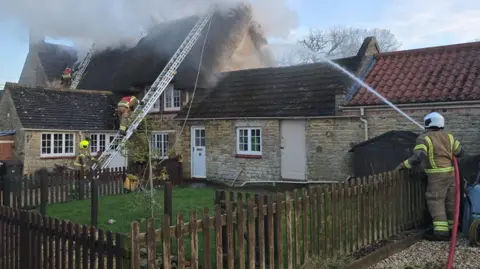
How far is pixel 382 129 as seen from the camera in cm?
1384

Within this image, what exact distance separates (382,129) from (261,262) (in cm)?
970

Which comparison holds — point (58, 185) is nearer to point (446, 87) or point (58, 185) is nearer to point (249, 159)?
point (249, 159)

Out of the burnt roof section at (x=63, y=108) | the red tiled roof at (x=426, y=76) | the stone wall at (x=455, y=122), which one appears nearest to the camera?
the stone wall at (x=455, y=122)

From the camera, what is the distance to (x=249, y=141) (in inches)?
679

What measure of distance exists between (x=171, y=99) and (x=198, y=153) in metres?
3.45

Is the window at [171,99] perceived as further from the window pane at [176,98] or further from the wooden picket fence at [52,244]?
the wooden picket fence at [52,244]

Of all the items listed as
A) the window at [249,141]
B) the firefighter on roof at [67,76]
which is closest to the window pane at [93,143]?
the window at [249,141]

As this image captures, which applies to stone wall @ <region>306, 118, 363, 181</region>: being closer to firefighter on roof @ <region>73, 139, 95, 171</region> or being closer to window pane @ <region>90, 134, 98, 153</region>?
firefighter on roof @ <region>73, 139, 95, 171</region>

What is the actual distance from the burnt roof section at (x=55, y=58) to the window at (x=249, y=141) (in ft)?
65.3

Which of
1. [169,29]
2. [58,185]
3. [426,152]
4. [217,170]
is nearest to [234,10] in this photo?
[169,29]

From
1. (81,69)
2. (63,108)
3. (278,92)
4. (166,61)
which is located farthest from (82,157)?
(81,69)

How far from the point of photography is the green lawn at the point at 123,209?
382 inches

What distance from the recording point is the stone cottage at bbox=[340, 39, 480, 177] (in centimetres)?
1248

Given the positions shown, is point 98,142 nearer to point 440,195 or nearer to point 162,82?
point 162,82
